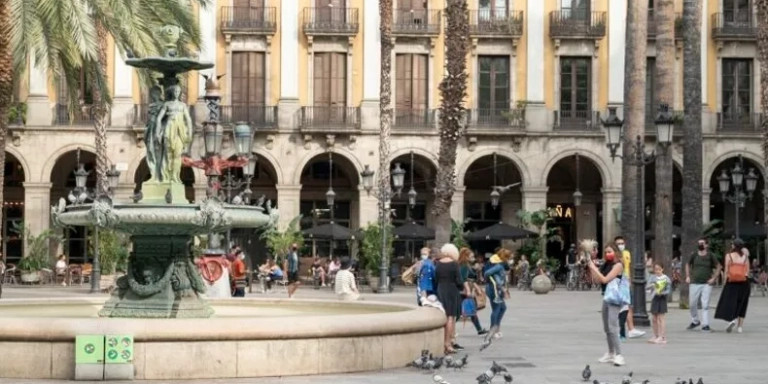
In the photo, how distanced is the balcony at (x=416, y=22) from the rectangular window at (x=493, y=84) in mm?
1946

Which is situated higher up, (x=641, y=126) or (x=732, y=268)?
(x=641, y=126)

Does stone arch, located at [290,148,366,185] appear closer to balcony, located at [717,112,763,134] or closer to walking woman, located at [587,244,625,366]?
balcony, located at [717,112,763,134]

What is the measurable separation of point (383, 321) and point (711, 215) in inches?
1484

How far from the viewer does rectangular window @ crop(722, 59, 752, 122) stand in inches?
1892

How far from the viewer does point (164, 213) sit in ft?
48.8

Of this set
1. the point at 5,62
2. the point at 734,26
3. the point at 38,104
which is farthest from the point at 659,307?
the point at 38,104

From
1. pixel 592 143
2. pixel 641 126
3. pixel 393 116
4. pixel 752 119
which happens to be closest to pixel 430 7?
pixel 393 116

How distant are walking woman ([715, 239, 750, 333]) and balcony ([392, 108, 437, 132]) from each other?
25186mm

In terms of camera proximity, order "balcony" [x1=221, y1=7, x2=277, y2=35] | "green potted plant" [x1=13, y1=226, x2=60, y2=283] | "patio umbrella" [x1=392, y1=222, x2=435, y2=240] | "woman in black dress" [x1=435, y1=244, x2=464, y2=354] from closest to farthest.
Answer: "woman in black dress" [x1=435, y1=244, x2=464, y2=354], "green potted plant" [x1=13, y1=226, x2=60, y2=283], "patio umbrella" [x1=392, y1=222, x2=435, y2=240], "balcony" [x1=221, y1=7, x2=277, y2=35]

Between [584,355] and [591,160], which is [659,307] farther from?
[591,160]

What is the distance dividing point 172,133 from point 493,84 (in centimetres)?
3301

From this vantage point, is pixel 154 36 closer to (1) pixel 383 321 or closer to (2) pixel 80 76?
(2) pixel 80 76

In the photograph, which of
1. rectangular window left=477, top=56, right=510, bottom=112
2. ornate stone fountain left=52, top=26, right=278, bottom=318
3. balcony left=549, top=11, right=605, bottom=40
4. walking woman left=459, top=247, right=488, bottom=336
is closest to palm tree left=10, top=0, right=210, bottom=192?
ornate stone fountain left=52, top=26, right=278, bottom=318

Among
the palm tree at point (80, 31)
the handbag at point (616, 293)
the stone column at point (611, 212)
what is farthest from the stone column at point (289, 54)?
the handbag at point (616, 293)
